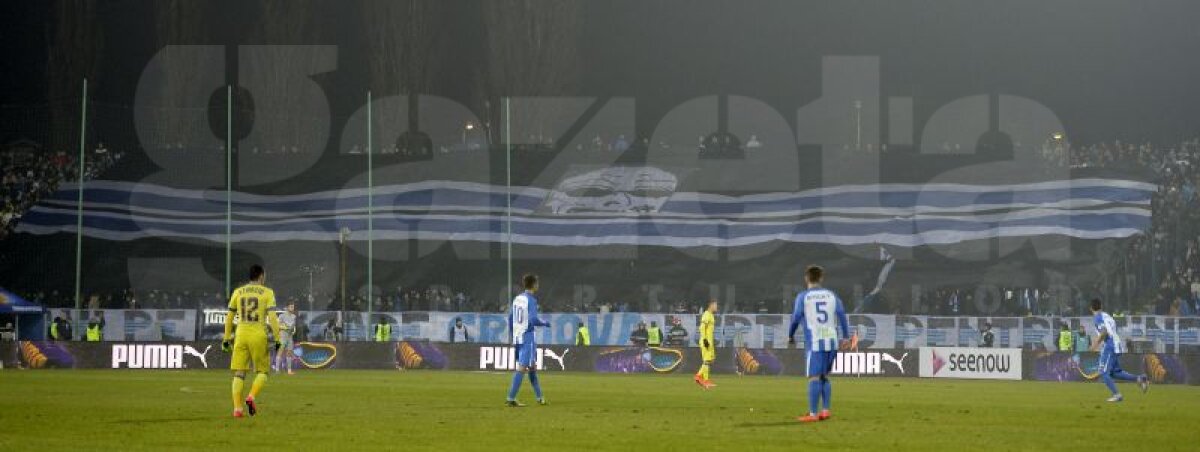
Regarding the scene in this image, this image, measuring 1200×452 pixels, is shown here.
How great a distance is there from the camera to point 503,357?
5078cm

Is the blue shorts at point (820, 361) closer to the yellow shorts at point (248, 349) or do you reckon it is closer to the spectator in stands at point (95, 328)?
the yellow shorts at point (248, 349)

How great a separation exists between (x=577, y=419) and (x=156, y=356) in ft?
104

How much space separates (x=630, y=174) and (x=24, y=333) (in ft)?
101

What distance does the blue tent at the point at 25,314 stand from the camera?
5231 centimetres

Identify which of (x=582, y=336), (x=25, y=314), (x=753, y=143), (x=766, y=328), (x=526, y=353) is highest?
(x=753, y=143)

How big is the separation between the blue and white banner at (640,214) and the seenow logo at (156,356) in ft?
50.0

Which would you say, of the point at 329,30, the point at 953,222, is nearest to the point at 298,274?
the point at 329,30

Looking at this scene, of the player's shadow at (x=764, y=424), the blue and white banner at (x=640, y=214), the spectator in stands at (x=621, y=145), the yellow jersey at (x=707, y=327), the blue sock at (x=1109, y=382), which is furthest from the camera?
the spectator in stands at (x=621, y=145)

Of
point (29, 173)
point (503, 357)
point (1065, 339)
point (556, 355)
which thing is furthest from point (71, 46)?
point (1065, 339)

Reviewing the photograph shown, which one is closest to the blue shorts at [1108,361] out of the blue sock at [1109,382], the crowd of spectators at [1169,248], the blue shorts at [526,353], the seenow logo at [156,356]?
the blue sock at [1109,382]

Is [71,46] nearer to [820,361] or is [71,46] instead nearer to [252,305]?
[252,305]

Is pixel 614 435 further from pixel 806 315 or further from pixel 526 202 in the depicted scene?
pixel 526 202

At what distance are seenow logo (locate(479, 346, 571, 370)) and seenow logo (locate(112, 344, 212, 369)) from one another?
9.64 meters

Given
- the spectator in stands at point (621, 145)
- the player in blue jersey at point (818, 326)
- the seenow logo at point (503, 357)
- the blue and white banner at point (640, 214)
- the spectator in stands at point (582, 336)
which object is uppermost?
the spectator in stands at point (621, 145)
